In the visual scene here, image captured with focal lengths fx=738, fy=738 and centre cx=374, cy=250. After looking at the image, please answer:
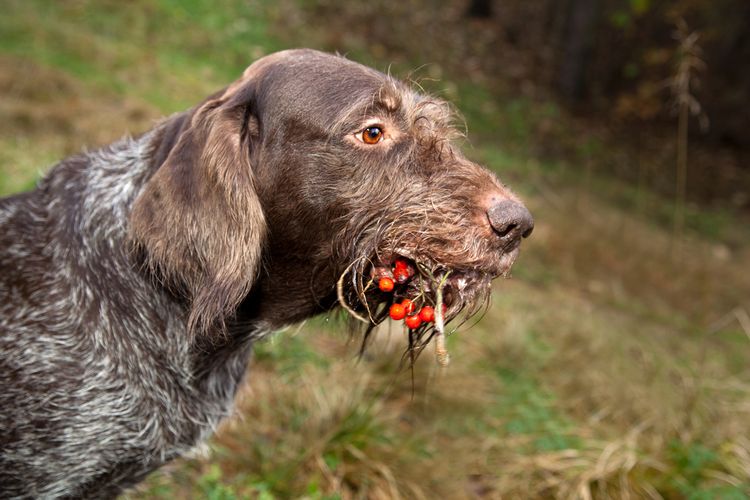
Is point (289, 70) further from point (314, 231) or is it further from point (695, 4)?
point (695, 4)

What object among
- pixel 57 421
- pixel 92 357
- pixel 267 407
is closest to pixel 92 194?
pixel 92 357

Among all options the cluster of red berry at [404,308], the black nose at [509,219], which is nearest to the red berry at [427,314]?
the cluster of red berry at [404,308]

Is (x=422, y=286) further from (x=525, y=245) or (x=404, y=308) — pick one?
(x=525, y=245)

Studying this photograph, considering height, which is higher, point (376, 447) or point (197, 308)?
point (197, 308)

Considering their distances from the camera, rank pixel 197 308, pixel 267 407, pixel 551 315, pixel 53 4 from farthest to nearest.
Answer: pixel 53 4 < pixel 551 315 < pixel 267 407 < pixel 197 308

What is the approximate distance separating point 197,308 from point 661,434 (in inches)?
149

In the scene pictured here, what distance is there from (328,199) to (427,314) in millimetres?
619

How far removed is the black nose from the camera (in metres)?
2.76

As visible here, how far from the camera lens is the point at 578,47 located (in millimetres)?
19484

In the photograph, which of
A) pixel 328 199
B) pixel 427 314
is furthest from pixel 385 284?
pixel 328 199

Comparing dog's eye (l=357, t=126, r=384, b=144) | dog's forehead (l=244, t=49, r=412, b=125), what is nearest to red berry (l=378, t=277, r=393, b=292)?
dog's eye (l=357, t=126, r=384, b=144)

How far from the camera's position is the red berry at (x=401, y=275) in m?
2.97

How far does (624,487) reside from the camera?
4.67m

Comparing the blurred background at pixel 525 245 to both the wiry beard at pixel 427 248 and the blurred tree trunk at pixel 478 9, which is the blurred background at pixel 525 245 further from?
the wiry beard at pixel 427 248
